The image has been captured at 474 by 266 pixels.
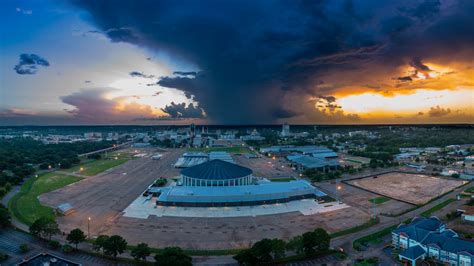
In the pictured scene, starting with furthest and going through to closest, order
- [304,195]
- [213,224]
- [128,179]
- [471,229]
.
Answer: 1. [128,179]
2. [304,195]
3. [213,224]
4. [471,229]

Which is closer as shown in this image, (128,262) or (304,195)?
(128,262)

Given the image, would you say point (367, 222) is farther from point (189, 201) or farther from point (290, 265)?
point (189, 201)

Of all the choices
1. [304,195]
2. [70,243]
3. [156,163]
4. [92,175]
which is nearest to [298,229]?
[304,195]

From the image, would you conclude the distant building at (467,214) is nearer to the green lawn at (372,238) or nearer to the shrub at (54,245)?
the green lawn at (372,238)

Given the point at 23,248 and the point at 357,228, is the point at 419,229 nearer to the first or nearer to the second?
the point at 357,228

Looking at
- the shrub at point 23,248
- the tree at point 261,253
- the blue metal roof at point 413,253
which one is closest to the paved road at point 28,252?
the shrub at point 23,248

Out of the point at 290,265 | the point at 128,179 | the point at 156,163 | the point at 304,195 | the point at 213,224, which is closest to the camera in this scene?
the point at 290,265

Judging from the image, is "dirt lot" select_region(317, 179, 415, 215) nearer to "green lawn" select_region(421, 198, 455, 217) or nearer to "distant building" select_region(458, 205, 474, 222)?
"green lawn" select_region(421, 198, 455, 217)
